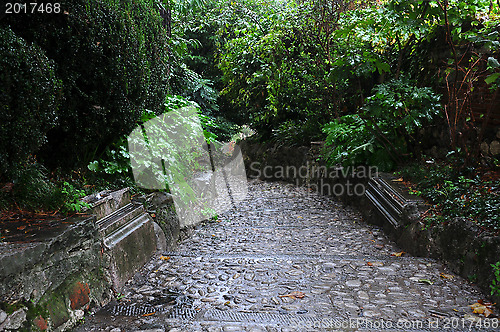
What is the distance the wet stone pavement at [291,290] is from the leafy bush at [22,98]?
113cm

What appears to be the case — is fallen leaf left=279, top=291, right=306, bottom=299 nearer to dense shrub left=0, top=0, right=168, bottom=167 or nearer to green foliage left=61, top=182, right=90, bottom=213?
green foliage left=61, top=182, right=90, bottom=213

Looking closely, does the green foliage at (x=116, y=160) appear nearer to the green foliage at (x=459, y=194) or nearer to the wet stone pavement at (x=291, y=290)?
the wet stone pavement at (x=291, y=290)

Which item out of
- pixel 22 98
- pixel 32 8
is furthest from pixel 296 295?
pixel 32 8

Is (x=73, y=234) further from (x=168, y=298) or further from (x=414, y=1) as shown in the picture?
(x=414, y=1)

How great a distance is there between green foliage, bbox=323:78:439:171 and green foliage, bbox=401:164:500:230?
0.83m

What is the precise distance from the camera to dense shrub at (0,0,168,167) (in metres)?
2.51

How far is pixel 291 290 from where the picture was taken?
257 centimetres

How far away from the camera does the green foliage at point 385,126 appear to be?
15.2ft

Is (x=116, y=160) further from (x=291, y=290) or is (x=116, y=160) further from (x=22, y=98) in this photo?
(x=291, y=290)

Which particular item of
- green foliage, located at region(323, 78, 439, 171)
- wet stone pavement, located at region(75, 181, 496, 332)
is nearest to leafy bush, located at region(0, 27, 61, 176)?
wet stone pavement, located at region(75, 181, 496, 332)

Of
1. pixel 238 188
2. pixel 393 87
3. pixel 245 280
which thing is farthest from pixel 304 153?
pixel 245 280

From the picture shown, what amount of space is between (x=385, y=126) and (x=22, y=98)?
4.72 meters

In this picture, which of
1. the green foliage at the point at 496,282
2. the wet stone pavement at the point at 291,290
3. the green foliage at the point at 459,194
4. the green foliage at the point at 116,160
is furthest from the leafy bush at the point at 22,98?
the green foliage at the point at 459,194

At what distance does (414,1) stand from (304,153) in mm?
5434
